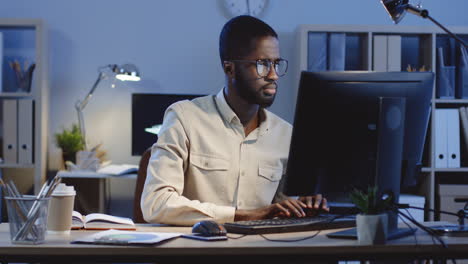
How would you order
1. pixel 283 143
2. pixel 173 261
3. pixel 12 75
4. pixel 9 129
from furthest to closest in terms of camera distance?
pixel 12 75, pixel 9 129, pixel 283 143, pixel 173 261

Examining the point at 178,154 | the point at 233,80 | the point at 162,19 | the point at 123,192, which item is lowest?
the point at 123,192

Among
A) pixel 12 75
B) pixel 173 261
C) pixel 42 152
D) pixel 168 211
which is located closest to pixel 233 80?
pixel 168 211

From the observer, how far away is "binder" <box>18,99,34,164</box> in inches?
157

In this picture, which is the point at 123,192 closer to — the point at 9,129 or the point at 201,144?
the point at 9,129

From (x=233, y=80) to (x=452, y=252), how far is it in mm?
931

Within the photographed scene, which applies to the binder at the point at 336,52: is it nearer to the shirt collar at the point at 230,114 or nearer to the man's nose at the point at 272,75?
the shirt collar at the point at 230,114

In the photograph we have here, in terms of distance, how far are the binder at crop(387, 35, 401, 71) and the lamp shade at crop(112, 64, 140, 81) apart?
4.90 feet

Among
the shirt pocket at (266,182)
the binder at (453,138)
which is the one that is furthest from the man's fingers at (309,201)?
the binder at (453,138)

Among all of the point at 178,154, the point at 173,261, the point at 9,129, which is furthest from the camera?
the point at 9,129

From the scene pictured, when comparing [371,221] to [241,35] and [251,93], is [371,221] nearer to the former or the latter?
[251,93]

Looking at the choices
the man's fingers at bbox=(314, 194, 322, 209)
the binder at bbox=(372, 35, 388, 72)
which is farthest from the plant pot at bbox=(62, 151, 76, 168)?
the man's fingers at bbox=(314, 194, 322, 209)

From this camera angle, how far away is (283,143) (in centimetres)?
219

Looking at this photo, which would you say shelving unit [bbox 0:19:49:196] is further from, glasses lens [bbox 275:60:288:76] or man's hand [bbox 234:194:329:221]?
man's hand [bbox 234:194:329:221]

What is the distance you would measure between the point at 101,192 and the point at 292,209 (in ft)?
7.70
